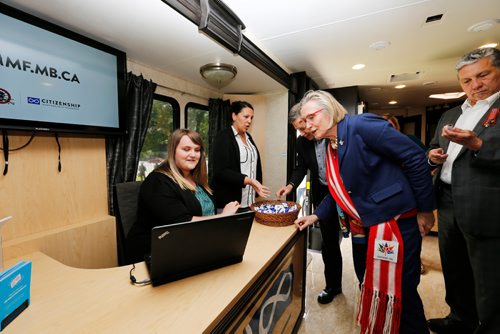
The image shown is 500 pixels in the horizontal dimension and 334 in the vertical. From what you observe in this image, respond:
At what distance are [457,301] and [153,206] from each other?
7.11 ft

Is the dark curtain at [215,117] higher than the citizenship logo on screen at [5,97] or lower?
higher

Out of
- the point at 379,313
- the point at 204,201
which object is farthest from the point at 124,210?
the point at 379,313

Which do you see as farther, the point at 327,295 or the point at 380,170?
the point at 327,295

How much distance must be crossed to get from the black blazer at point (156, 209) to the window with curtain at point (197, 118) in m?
2.13

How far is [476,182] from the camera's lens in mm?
1324

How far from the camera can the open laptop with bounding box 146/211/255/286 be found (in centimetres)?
81

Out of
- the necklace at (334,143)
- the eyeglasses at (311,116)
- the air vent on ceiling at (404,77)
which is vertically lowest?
the necklace at (334,143)

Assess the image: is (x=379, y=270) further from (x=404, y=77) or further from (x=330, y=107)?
(x=404, y=77)

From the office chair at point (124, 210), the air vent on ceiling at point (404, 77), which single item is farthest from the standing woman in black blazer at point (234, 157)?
the air vent on ceiling at point (404, 77)

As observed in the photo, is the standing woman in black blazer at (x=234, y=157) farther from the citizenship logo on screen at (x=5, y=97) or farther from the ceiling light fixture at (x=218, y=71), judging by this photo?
the citizenship logo on screen at (x=5, y=97)

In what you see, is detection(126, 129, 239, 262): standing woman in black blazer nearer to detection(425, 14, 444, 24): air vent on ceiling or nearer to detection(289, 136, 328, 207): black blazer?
detection(289, 136, 328, 207): black blazer

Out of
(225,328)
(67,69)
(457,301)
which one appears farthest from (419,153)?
(67,69)

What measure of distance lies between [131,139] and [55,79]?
0.83 meters

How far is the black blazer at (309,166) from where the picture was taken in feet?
6.04
